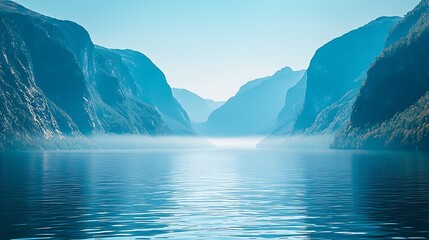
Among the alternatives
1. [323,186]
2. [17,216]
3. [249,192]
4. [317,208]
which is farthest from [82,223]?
[323,186]

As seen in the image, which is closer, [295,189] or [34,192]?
[34,192]

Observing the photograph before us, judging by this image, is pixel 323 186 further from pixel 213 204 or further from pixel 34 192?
pixel 34 192

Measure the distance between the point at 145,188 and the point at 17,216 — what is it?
3102 cm

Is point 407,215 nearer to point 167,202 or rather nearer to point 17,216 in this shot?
point 167,202

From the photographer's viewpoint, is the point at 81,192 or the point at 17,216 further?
the point at 81,192

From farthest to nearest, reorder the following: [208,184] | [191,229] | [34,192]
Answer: [208,184]
[34,192]
[191,229]

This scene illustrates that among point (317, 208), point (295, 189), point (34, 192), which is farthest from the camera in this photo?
point (295, 189)

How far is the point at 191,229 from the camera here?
132ft

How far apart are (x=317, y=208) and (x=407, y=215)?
357 inches

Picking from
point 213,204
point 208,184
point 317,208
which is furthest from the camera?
point 208,184

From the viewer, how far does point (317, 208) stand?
51938 mm

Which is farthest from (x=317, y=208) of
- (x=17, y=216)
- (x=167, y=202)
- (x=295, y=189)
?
(x=17, y=216)

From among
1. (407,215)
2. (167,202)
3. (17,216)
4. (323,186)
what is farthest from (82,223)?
(323,186)

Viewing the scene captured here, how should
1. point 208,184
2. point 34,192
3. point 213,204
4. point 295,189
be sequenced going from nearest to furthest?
point 213,204, point 34,192, point 295,189, point 208,184
